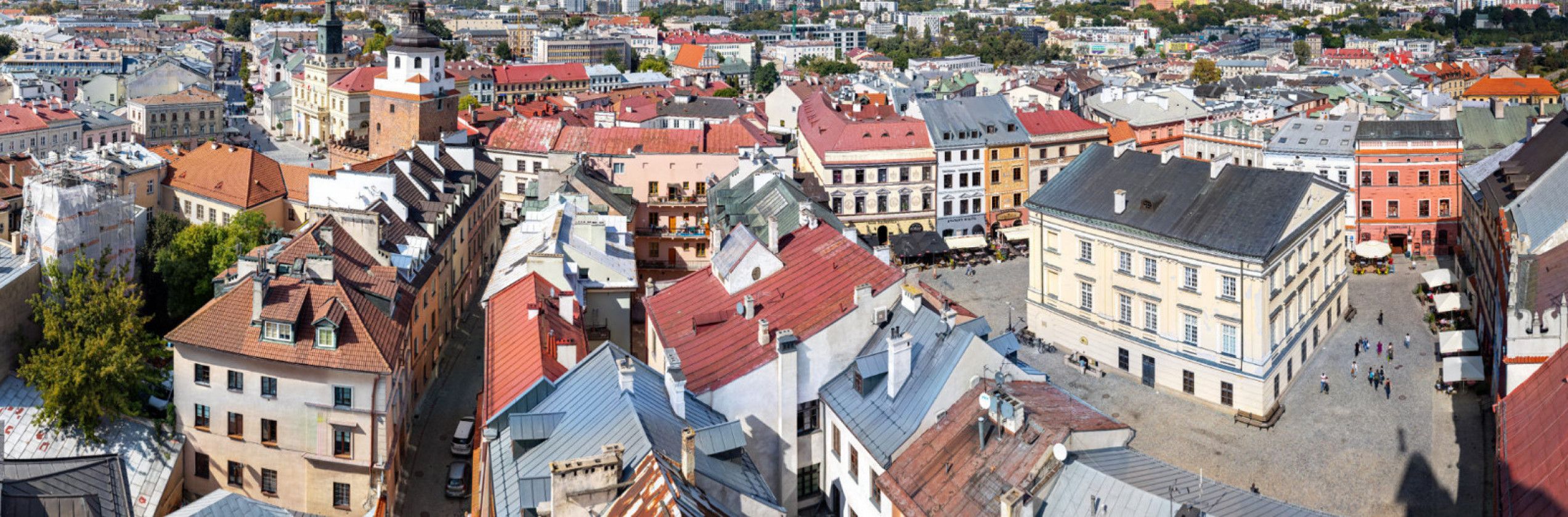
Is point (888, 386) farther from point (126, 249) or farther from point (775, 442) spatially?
point (126, 249)

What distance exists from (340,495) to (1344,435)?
3018 cm

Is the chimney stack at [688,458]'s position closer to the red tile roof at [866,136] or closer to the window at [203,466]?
the window at [203,466]

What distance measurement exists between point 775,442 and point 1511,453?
16.8 meters

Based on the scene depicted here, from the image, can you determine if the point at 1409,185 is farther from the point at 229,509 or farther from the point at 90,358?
the point at 229,509

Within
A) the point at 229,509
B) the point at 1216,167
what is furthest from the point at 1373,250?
the point at 229,509

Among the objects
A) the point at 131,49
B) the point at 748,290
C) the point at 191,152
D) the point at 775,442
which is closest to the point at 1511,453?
the point at 775,442

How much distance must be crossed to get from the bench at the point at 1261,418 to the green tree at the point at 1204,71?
124269mm

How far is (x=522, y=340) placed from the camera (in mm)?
40500

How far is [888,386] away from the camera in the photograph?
33.7 meters

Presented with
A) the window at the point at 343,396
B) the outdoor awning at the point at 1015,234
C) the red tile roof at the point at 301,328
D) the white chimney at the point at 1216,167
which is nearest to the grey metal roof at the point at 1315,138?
the outdoor awning at the point at 1015,234

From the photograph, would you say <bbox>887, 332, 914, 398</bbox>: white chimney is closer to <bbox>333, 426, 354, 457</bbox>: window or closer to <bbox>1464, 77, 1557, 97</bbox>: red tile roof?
<bbox>333, 426, 354, 457</bbox>: window

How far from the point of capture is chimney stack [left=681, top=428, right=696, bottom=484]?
89.4ft

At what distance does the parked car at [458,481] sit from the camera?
40.7 meters

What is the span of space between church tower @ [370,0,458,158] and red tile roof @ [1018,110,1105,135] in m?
32.7
